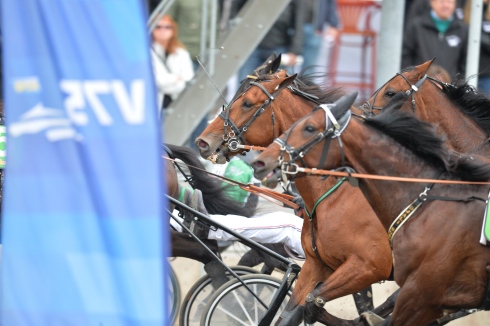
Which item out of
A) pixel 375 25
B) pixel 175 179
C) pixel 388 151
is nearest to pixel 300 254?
pixel 175 179

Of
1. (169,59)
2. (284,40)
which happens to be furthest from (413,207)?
(284,40)

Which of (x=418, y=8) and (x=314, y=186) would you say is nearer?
(x=314, y=186)

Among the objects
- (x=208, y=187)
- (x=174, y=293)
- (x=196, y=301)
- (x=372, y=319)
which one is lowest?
(x=174, y=293)

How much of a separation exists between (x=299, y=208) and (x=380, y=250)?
1143mm

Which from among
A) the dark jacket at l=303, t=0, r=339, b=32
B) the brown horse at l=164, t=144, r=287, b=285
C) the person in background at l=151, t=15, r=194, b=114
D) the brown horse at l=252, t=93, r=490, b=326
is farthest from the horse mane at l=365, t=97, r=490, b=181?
the dark jacket at l=303, t=0, r=339, b=32

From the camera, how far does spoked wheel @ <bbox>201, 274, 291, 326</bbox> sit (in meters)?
6.34

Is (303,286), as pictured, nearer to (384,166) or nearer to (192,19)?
(384,166)

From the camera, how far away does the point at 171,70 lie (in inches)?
350

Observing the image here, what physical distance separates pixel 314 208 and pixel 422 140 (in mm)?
1025

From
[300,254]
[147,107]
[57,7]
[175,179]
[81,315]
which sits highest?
[57,7]

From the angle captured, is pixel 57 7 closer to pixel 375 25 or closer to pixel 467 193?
pixel 467 193

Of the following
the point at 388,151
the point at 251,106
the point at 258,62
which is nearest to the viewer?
the point at 388,151

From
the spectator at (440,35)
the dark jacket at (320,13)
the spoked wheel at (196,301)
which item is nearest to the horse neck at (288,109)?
the spoked wheel at (196,301)

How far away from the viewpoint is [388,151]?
4.94 m
